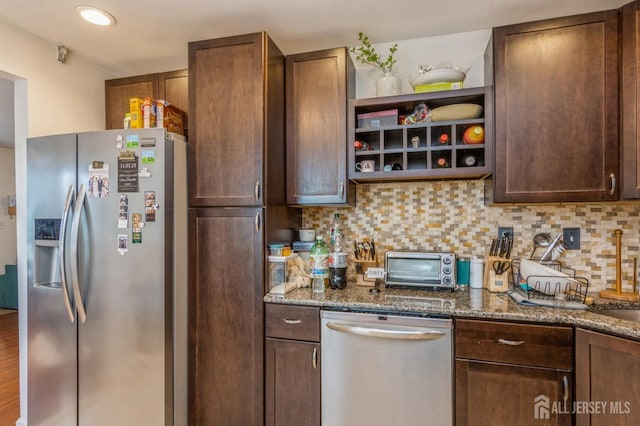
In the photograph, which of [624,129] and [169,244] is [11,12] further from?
[624,129]

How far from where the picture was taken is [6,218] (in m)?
4.80

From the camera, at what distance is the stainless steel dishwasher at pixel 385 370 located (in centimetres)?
151

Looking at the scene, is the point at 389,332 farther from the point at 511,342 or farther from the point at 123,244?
the point at 123,244

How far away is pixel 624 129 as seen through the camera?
1534mm

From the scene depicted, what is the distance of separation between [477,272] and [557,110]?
95 cm

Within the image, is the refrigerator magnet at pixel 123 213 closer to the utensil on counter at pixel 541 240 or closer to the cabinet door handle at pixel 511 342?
the cabinet door handle at pixel 511 342

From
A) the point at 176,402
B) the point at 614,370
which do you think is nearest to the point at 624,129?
the point at 614,370

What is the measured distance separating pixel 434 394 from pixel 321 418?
0.58 m

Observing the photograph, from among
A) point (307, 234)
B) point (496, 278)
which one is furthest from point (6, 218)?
point (496, 278)

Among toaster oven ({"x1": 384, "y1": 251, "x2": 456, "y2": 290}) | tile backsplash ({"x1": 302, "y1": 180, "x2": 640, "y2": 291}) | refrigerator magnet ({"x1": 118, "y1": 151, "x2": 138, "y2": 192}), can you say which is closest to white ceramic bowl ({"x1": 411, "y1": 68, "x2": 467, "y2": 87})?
tile backsplash ({"x1": 302, "y1": 180, "x2": 640, "y2": 291})

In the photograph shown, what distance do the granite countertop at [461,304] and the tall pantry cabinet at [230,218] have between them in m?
0.24

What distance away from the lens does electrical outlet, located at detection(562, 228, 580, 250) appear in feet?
6.14

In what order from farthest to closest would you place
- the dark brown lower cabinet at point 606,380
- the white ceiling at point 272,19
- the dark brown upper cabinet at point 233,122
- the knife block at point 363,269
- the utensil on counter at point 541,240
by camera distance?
the knife block at point 363,269 → the utensil on counter at point 541,240 → the dark brown upper cabinet at point 233,122 → the white ceiling at point 272,19 → the dark brown lower cabinet at point 606,380

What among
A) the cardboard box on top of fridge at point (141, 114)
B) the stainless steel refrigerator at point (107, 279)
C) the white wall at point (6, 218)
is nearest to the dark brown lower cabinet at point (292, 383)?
the stainless steel refrigerator at point (107, 279)
